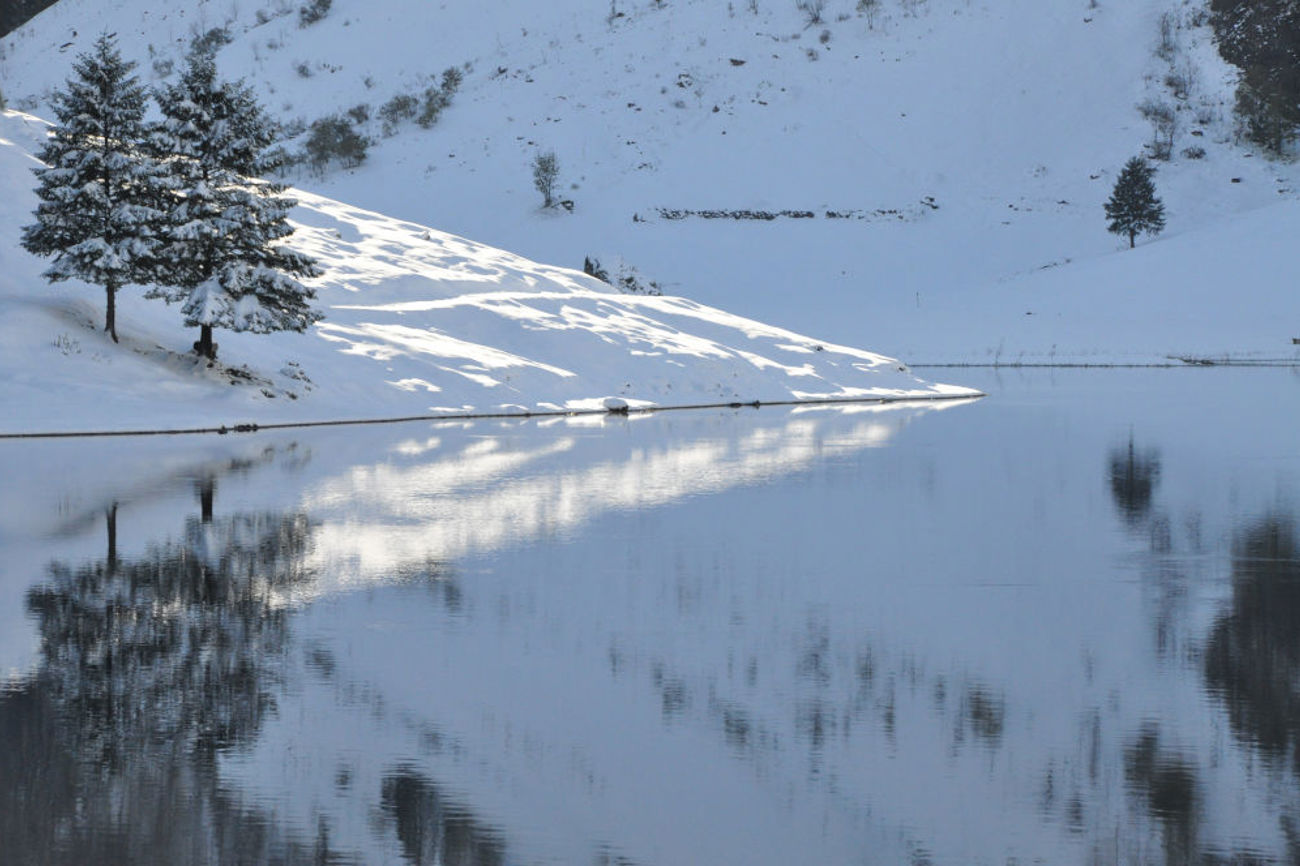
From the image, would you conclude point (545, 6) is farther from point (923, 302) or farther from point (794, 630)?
point (794, 630)

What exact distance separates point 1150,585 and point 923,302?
65.6 meters

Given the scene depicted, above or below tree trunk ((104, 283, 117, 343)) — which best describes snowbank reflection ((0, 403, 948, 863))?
below

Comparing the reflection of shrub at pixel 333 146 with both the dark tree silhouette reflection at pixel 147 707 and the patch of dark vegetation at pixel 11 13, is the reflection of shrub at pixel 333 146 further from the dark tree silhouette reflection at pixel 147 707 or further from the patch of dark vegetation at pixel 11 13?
the dark tree silhouette reflection at pixel 147 707

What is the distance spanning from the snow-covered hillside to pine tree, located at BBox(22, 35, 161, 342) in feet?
126

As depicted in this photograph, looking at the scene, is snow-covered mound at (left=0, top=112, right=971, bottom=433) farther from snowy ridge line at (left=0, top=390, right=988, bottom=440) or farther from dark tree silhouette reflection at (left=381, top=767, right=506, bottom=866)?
dark tree silhouette reflection at (left=381, top=767, right=506, bottom=866)

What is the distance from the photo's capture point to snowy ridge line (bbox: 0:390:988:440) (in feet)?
97.1

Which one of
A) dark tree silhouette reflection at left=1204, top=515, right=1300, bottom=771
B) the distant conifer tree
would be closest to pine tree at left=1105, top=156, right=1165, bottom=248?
the distant conifer tree

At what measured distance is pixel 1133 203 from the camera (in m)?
85.2

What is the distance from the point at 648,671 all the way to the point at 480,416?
2702 centimetres

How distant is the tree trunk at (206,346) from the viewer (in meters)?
35.5

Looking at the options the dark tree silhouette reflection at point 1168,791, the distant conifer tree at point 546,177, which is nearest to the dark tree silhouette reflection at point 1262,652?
the dark tree silhouette reflection at point 1168,791

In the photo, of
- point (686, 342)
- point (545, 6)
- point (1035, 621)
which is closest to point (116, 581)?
point (1035, 621)

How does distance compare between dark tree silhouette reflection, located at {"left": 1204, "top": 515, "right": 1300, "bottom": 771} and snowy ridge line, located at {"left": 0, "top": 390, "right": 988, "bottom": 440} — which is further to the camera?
snowy ridge line, located at {"left": 0, "top": 390, "right": 988, "bottom": 440}

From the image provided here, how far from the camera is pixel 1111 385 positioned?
1966 inches
